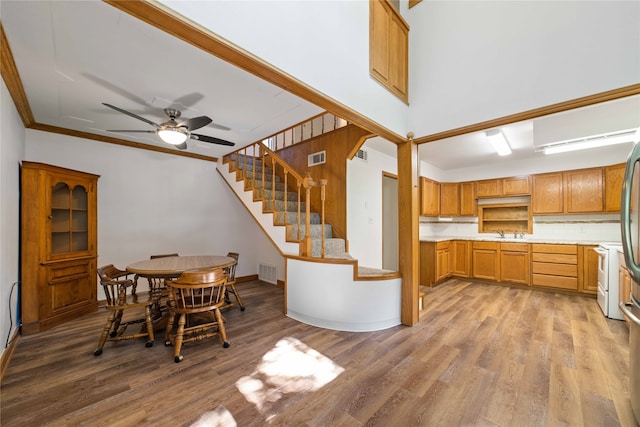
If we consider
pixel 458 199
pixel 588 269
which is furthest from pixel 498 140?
pixel 588 269

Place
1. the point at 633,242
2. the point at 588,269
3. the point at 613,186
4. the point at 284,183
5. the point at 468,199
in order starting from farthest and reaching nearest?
the point at 468,199, the point at 284,183, the point at 613,186, the point at 588,269, the point at 633,242

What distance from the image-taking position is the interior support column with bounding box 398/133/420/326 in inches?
119

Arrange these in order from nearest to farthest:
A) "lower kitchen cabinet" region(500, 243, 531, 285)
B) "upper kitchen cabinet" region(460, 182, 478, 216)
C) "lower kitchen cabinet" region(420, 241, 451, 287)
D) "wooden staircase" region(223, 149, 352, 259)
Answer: "wooden staircase" region(223, 149, 352, 259) → "lower kitchen cabinet" region(500, 243, 531, 285) → "lower kitchen cabinet" region(420, 241, 451, 287) → "upper kitchen cabinet" region(460, 182, 478, 216)

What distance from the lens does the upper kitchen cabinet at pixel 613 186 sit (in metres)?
4.15

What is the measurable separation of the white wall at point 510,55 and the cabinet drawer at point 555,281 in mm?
3733

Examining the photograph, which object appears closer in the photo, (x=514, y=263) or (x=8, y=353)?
(x=8, y=353)

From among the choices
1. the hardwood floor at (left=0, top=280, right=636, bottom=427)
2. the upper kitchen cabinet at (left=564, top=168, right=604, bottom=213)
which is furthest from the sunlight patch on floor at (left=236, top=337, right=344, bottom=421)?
the upper kitchen cabinet at (left=564, top=168, right=604, bottom=213)

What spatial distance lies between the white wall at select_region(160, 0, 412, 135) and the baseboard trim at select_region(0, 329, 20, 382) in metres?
3.07

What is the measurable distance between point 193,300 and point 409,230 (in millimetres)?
2469

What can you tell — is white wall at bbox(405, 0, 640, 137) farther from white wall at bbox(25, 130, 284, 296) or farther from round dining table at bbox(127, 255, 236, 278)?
white wall at bbox(25, 130, 284, 296)

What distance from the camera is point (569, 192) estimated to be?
4605mm

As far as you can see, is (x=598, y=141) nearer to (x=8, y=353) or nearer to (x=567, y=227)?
(x=567, y=227)

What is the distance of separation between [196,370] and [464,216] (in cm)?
592

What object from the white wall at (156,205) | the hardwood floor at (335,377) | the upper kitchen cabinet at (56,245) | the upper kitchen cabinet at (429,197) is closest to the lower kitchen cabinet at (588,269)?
the hardwood floor at (335,377)
